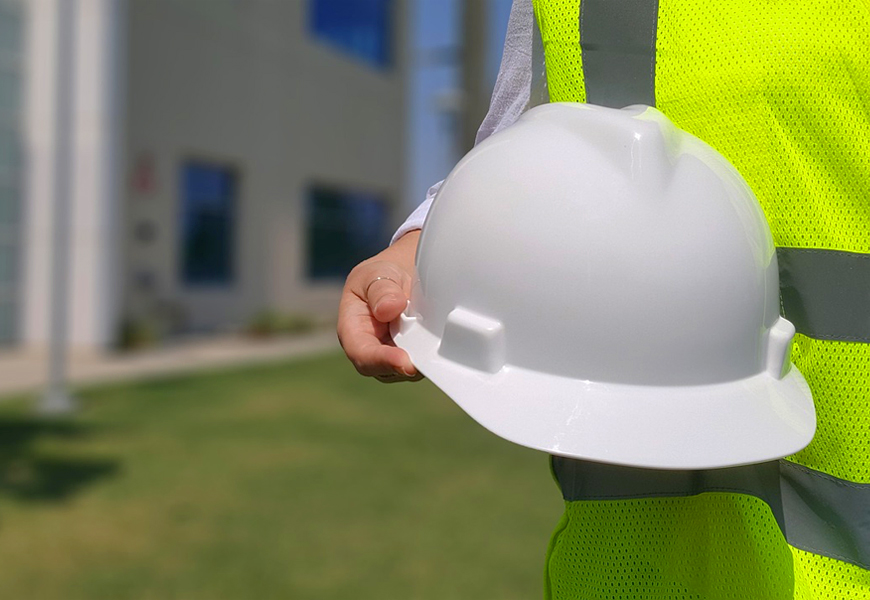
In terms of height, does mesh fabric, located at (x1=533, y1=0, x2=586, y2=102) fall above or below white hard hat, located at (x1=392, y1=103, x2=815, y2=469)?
above

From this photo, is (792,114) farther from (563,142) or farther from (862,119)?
(563,142)

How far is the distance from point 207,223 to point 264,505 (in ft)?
34.1

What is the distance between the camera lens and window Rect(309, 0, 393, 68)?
17516 millimetres

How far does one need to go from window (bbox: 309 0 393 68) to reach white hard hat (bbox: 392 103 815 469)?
17.1 metres

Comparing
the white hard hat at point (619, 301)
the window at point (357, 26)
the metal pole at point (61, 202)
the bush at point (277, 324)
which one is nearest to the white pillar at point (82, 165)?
the bush at point (277, 324)

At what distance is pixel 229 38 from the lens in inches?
578

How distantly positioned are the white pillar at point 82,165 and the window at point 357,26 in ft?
20.3

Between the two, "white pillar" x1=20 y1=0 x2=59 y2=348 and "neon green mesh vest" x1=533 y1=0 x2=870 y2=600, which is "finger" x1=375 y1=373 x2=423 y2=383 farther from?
"white pillar" x1=20 y1=0 x2=59 y2=348

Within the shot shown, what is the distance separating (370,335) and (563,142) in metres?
0.39

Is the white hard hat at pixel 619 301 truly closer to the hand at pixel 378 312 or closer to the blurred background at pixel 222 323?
the hand at pixel 378 312

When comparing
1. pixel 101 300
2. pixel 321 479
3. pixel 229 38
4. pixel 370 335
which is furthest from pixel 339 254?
pixel 370 335

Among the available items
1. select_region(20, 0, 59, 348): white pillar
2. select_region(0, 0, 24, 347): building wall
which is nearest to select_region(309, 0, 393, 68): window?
select_region(20, 0, 59, 348): white pillar

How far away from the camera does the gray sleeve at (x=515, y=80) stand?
1.37 metres

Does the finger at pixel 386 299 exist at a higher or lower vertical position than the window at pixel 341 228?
higher
